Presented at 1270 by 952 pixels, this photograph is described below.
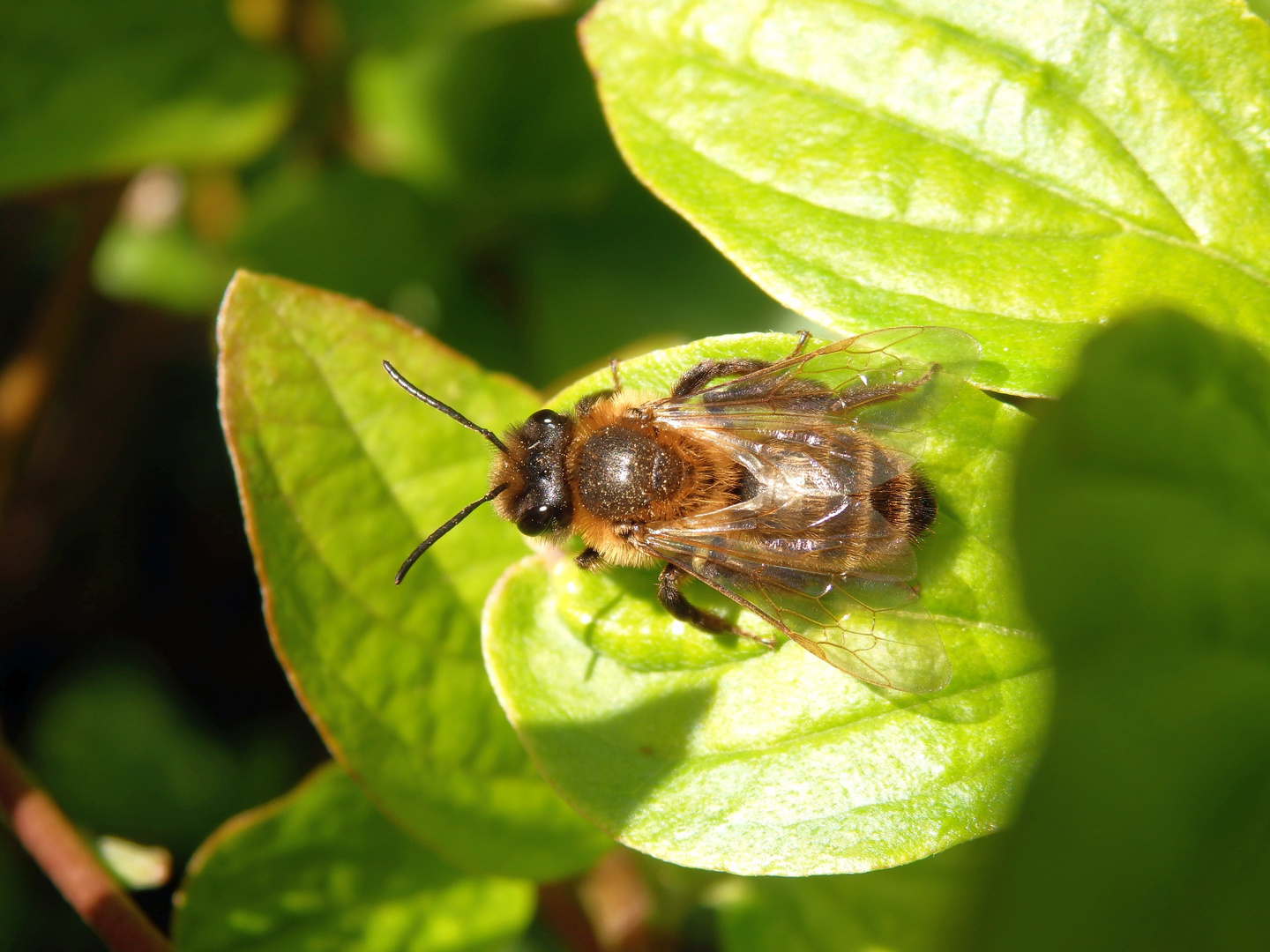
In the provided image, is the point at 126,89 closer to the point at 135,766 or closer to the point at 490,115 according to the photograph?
the point at 490,115

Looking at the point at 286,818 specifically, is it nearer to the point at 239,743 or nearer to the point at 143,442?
the point at 239,743

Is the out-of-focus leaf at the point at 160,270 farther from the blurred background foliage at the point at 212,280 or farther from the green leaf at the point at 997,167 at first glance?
the green leaf at the point at 997,167

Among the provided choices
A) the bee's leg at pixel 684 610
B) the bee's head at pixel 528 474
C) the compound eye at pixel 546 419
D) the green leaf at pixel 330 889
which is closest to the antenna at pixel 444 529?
the bee's head at pixel 528 474

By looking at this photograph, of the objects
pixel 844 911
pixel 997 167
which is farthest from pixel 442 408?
pixel 844 911

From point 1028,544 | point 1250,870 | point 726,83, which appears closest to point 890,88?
point 726,83

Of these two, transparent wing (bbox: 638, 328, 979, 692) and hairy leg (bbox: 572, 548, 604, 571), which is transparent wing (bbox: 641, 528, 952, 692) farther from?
hairy leg (bbox: 572, 548, 604, 571)

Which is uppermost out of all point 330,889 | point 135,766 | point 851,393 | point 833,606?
point 851,393

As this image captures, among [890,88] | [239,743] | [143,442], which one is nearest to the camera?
[890,88]
